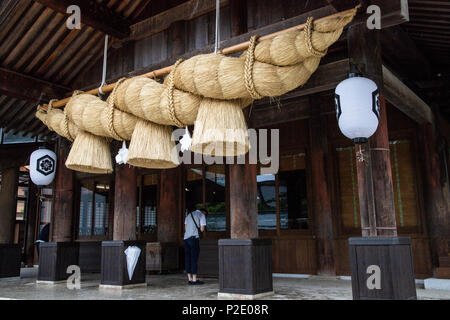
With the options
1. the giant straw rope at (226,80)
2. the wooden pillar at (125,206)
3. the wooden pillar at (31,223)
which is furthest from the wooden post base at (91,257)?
the giant straw rope at (226,80)

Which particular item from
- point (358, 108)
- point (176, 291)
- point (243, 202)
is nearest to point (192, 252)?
point (176, 291)

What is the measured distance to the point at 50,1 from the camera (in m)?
5.20

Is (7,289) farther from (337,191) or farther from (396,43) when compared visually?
(396,43)

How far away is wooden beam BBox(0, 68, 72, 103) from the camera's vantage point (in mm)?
6387

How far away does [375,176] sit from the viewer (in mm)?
3824

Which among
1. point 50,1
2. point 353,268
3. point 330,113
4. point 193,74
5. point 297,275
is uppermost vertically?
point 50,1

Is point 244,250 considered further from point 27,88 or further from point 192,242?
point 27,88

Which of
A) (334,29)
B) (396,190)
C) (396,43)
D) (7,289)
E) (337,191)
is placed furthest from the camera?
(337,191)

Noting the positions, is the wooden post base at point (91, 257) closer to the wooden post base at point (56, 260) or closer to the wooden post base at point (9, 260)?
the wooden post base at point (9, 260)

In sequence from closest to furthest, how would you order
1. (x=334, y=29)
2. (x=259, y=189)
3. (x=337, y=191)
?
1. (x=334, y=29)
2. (x=337, y=191)
3. (x=259, y=189)

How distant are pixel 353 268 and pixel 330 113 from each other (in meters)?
4.29

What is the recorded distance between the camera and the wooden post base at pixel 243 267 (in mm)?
4559

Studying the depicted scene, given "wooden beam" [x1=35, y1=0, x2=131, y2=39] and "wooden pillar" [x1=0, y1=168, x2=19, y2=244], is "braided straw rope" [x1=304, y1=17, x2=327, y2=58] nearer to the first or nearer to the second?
"wooden beam" [x1=35, y1=0, x2=131, y2=39]
